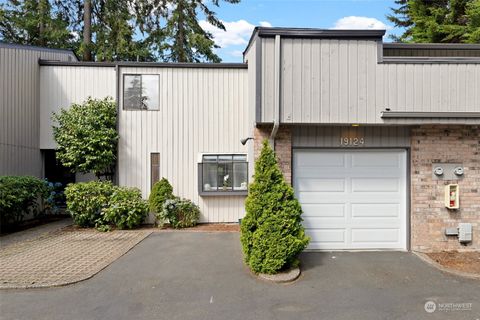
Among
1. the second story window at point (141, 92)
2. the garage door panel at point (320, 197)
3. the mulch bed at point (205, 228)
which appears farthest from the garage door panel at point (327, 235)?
the second story window at point (141, 92)

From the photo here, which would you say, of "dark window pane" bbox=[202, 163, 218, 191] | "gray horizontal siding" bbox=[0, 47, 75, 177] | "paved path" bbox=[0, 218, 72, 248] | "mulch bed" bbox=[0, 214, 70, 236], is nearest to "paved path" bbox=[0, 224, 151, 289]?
"paved path" bbox=[0, 218, 72, 248]

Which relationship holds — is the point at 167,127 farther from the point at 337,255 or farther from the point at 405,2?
the point at 405,2

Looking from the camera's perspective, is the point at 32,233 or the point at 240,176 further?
the point at 240,176

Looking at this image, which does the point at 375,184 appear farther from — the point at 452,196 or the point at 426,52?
the point at 426,52

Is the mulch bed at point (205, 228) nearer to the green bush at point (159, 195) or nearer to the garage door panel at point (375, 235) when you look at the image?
the green bush at point (159, 195)

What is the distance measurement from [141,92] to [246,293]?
7698 millimetres

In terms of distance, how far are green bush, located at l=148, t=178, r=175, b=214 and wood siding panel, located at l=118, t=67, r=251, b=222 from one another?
18.3 inches

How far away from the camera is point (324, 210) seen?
698 centimetres

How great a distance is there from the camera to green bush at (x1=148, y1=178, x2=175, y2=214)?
987 cm

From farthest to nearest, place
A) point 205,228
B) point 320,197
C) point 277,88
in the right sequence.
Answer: point 205,228, point 320,197, point 277,88

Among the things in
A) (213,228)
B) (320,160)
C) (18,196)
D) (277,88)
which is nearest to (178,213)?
(213,228)

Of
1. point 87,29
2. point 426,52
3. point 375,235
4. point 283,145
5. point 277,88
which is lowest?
point 375,235

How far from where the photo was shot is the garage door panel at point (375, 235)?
7047 millimetres

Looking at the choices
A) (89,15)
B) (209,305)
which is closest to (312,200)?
(209,305)
